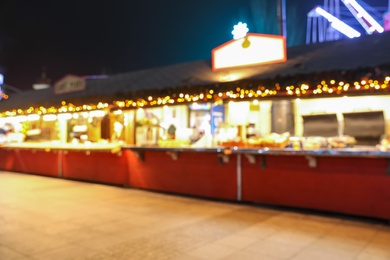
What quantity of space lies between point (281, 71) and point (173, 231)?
15.6 feet

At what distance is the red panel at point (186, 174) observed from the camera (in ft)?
30.5

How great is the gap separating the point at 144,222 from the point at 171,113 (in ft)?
19.3

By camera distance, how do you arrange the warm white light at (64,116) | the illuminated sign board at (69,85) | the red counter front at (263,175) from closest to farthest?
1. the red counter front at (263,175)
2. the illuminated sign board at (69,85)
3. the warm white light at (64,116)

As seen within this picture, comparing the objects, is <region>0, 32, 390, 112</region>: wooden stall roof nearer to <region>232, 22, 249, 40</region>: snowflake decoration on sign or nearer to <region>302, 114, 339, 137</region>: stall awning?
<region>302, 114, 339, 137</region>: stall awning

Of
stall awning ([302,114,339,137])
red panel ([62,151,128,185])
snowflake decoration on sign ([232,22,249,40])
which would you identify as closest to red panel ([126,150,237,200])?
red panel ([62,151,128,185])

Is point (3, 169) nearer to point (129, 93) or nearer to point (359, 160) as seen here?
point (129, 93)

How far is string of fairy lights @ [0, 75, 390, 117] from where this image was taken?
7.74 metres

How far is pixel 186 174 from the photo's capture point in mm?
10094

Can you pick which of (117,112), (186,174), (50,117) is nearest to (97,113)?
Answer: (117,112)

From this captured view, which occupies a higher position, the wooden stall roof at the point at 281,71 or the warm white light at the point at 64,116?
the wooden stall roof at the point at 281,71

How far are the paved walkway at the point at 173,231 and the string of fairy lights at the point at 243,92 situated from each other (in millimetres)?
2845

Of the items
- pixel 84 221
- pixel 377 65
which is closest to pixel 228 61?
pixel 377 65

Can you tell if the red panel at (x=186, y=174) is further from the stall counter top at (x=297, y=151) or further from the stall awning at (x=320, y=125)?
the stall awning at (x=320, y=125)

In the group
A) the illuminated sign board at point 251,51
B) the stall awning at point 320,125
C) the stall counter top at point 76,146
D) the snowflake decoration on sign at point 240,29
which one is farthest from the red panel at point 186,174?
the snowflake decoration on sign at point 240,29
